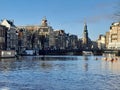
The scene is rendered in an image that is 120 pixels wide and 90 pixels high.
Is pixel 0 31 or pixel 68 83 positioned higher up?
pixel 0 31

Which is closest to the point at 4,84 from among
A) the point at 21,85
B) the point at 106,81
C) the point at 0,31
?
the point at 21,85

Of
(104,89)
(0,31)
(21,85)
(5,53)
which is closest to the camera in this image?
(104,89)

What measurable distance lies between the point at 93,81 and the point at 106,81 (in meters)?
1.52

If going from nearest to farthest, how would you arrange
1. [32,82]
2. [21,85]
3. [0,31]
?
1. [21,85]
2. [32,82]
3. [0,31]

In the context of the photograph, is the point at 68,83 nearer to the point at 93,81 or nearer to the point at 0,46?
the point at 93,81

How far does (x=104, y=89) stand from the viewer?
46.6 metres

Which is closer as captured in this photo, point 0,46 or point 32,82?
point 32,82

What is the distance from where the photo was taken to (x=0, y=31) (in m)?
191

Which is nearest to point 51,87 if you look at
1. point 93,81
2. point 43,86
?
point 43,86

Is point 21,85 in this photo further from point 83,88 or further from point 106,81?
point 106,81

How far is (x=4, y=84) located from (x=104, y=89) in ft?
36.1

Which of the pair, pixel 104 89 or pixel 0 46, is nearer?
pixel 104 89

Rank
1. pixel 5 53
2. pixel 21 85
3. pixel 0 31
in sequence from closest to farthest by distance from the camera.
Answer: pixel 21 85 → pixel 5 53 → pixel 0 31

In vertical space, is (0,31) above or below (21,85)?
above
